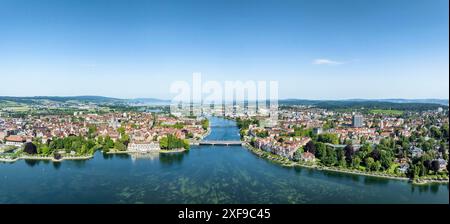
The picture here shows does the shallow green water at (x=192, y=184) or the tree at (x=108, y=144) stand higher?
the tree at (x=108, y=144)

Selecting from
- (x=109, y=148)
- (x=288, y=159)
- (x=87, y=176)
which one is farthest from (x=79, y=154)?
(x=288, y=159)

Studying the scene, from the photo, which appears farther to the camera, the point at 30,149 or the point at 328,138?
the point at 328,138

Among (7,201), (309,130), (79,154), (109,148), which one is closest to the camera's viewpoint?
(7,201)

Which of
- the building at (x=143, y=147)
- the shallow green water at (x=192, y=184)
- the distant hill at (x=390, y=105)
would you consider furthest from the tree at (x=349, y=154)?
the distant hill at (x=390, y=105)

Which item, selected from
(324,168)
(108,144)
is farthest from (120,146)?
(324,168)

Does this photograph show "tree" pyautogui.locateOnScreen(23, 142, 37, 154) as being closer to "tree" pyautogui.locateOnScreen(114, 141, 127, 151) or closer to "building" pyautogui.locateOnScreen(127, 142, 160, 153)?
"tree" pyautogui.locateOnScreen(114, 141, 127, 151)

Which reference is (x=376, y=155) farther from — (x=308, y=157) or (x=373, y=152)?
(x=308, y=157)

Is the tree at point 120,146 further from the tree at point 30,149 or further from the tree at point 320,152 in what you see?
the tree at point 320,152

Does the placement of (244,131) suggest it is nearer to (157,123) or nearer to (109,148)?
(157,123)
